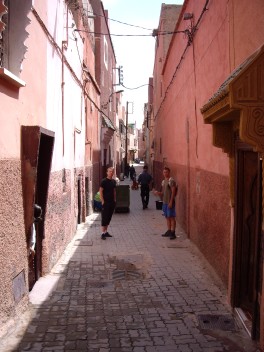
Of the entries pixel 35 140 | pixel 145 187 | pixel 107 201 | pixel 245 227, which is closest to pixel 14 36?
pixel 35 140

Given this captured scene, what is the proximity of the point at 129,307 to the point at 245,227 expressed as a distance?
5.84ft

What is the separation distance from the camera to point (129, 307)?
17.6 ft

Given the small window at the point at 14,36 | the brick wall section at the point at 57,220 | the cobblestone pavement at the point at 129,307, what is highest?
the small window at the point at 14,36

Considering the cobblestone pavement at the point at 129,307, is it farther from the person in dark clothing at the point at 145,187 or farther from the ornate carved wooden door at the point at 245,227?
the person in dark clothing at the point at 145,187

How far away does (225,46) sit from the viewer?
20.5ft

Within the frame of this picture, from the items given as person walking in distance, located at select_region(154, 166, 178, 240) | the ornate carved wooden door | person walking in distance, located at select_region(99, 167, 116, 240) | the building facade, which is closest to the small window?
the building facade

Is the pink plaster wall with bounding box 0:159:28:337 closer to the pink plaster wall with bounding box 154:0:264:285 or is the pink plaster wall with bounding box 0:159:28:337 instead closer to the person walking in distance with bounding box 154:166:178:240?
the pink plaster wall with bounding box 154:0:264:285

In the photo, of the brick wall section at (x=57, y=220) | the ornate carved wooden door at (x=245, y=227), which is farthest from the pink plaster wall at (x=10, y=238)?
the ornate carved wooden door at (x=245, y=227)

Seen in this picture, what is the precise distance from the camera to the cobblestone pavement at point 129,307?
14.1 ft

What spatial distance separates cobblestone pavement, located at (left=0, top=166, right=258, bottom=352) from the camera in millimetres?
4312

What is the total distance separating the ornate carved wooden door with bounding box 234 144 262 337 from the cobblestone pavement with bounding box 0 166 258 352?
315 mm

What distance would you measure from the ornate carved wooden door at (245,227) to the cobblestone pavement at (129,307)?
0.32 m

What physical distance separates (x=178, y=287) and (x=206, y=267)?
1286 mm

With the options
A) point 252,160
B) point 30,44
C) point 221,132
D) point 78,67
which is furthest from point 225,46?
point 78,67
